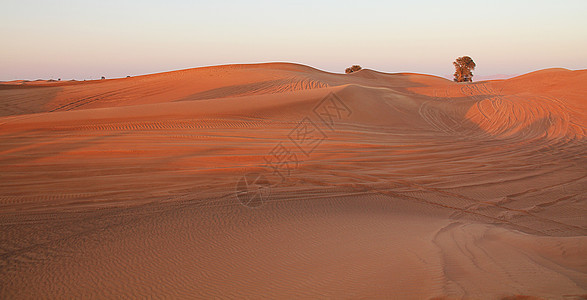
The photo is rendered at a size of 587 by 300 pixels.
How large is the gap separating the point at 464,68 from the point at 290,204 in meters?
43.3

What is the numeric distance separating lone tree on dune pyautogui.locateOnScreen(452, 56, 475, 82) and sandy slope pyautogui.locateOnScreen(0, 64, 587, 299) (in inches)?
1266

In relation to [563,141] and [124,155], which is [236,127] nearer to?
[124,155]

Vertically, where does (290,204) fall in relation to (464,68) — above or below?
below

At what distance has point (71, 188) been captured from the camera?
582 centimetres

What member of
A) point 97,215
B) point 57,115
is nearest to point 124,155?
point 97,215

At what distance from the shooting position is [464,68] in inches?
1672

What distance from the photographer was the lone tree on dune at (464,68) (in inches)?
1661

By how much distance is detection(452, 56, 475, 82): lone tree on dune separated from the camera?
1661 inches

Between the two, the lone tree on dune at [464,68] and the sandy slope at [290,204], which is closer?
the sandy slope at [290,204]

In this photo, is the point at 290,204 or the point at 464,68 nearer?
the point at 290,204

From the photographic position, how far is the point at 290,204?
5.46m

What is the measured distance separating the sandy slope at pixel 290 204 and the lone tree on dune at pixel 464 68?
3214cm

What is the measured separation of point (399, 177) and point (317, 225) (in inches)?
117

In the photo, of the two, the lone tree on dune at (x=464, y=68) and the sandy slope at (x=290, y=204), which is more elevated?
the lone tree on dune at (x=464, y=68)
